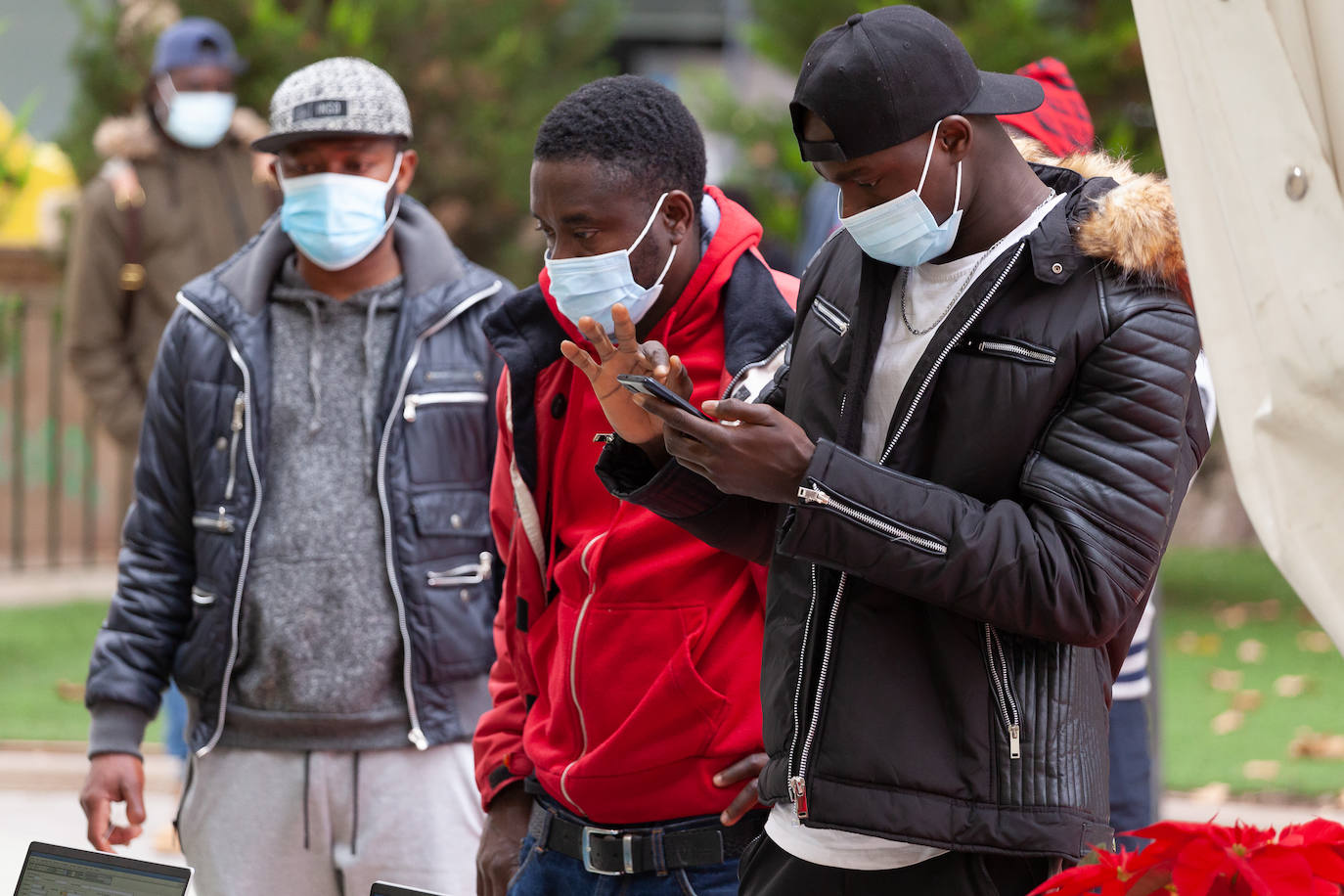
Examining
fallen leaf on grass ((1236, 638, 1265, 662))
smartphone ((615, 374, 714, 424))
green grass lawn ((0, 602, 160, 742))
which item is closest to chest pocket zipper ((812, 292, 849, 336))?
smartphone ((615, 374, 714, 424))

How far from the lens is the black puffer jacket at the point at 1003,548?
6.63 ft

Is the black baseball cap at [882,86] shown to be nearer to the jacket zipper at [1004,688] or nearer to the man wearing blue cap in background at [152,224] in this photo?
the jacket zipper at [1004,688]

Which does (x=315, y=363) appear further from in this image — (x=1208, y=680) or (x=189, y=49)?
(x=1208, y=680)

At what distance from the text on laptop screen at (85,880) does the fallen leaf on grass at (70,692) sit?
6.17 meters

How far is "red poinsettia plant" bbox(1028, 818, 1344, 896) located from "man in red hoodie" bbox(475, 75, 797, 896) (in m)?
0.88

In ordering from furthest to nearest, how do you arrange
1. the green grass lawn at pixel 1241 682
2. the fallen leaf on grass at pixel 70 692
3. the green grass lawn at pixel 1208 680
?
the fallen leaf on grass at pixel 70 692 → the green grass lawn at pixel 1208 680 → the green grass lawn at pixel 1241 682

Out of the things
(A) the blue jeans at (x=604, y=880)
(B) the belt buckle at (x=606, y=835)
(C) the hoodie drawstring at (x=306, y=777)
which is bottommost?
(C) the hoodie drawstring at (x=306, y=777)

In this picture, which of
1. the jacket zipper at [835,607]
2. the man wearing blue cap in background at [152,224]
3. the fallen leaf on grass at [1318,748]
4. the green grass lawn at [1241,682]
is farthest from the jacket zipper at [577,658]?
the fallen leaf on grass at [1318,748]

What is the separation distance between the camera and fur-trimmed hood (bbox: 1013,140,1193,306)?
2.09 m

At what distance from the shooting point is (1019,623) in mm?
2023

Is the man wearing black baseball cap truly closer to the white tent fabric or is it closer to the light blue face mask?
the white tent fabric

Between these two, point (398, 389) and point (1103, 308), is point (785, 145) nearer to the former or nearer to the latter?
point (398, 389)

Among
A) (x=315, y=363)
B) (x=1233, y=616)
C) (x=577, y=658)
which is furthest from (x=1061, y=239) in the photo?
(x=1233, y=616)

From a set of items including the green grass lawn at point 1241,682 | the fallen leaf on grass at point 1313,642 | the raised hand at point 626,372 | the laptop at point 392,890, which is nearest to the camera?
the laptop at point 392,890
